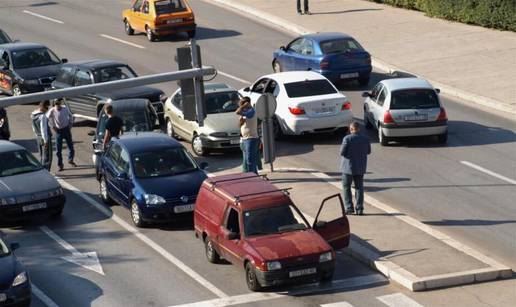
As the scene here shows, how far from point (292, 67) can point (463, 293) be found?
60.2 feet

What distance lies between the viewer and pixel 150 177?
2348 centimetres

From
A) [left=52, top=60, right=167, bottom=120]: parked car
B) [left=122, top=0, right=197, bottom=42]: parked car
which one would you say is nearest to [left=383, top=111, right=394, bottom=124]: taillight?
[left=52, top=60, right=167, bottom=120]: parked car

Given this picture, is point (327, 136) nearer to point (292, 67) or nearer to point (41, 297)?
point (292, 67)

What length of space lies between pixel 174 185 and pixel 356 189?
3460 mm

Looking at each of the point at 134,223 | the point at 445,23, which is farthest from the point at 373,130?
the point at 445,23

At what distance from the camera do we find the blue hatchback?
2280cm

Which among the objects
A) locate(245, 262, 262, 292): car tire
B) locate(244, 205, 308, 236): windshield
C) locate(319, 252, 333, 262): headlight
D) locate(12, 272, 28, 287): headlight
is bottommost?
locate(245, 262, 262, 292): car tire

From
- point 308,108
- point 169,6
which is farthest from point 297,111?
point 169,6

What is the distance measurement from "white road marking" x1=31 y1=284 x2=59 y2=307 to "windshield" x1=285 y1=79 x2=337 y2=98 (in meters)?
→ 11.3

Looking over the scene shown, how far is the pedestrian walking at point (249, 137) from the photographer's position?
1014 inches

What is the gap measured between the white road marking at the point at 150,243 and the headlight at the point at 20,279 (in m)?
3.00

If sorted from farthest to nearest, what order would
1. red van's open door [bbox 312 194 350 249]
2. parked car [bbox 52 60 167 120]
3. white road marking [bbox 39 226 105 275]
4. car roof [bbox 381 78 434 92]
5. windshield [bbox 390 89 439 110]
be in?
parked car [bbox 52 60 167 120] → car roof [bbox 381 78 434 92] → windshield [bbox 390 89 439 110] → white road marking [bbox 39 226 105 275] → red van's open door [bbox 312 194 350 249]

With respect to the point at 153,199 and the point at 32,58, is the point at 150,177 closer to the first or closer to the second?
the point at 153,199

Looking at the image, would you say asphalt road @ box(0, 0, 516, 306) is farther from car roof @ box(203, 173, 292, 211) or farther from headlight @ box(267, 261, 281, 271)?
car roof @ box(203, 173, 292, 211)
